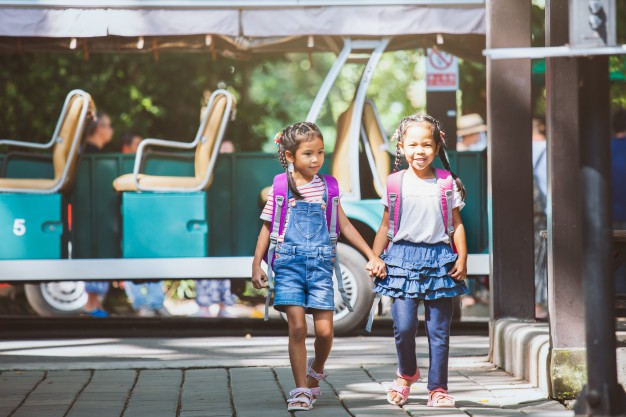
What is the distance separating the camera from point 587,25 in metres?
4.34

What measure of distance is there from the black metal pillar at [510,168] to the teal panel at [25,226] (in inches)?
156

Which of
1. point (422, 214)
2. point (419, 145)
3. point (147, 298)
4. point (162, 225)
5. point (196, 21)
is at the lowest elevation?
point (147, 298)

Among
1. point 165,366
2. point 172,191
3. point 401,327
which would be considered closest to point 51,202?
point 172,191

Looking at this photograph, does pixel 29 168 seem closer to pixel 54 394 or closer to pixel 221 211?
pixel 221 211

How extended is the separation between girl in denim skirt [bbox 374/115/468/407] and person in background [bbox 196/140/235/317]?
23.9 feet

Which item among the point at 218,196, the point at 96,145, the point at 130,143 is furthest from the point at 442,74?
the point at 130,143

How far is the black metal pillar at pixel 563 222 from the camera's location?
19.9ft

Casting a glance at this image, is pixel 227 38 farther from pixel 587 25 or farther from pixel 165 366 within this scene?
pixel 587 25

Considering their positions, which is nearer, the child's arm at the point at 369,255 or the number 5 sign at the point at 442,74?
the child's arm at the point at 369,255

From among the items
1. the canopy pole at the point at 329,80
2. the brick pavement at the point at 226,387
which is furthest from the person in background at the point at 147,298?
the brick pavement at the point at 226,387

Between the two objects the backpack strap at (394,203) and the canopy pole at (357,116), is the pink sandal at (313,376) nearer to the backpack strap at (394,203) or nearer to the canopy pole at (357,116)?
the backpack strap at (394,203)

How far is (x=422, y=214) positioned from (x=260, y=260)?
2.56ft

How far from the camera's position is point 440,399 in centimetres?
589

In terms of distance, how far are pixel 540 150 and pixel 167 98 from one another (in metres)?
5.72
